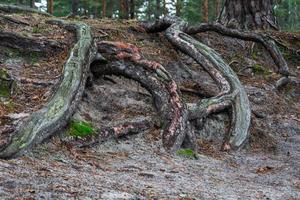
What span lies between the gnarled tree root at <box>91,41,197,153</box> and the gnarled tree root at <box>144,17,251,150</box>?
0.35 m

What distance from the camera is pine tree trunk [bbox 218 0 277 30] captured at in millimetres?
9875

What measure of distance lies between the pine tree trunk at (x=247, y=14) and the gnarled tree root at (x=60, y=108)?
4.92 metres

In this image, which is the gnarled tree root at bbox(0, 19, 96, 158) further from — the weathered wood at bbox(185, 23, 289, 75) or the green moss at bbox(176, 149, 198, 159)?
the weathered wood at bbox(185, 23, 289, 75)

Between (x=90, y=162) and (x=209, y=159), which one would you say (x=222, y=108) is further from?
(x=90, y=162)

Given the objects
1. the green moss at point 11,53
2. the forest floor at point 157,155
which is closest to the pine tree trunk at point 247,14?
the forest floor at point 157,155

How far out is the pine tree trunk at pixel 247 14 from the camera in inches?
389

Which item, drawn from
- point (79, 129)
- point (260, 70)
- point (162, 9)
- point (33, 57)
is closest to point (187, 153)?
point (79, 129)

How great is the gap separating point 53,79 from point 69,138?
153 cm

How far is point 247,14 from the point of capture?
9977mm

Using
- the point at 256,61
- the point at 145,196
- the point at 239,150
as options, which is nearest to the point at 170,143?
the point at 239,150

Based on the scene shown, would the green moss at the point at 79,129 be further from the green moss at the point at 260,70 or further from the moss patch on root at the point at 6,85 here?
the green moss at the point at 260,70

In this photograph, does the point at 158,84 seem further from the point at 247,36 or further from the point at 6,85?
the point at 247,36

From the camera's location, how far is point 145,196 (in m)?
3.17

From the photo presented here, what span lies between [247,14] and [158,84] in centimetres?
528
